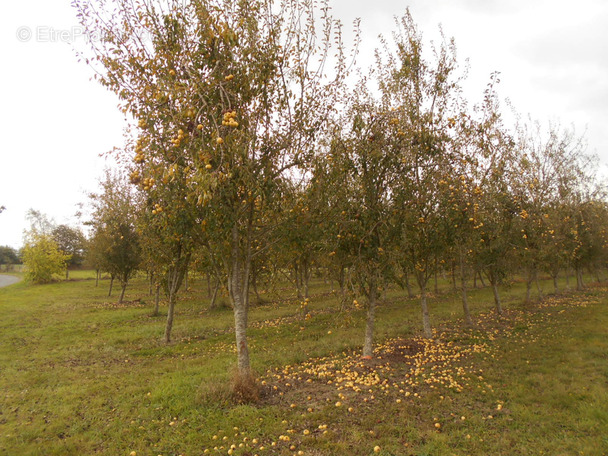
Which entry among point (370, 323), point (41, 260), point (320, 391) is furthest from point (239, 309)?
point (41, 260)

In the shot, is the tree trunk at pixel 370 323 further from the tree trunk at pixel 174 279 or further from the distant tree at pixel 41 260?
the distant tree at pixel 41 260

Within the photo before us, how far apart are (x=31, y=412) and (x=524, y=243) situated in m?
20.2

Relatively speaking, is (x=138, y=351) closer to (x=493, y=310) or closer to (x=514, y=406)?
(x=514, y=406)

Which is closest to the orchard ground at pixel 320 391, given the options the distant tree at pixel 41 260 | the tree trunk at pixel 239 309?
the tree trunk at pixel 239 309

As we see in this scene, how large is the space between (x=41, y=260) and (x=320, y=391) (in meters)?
47.4

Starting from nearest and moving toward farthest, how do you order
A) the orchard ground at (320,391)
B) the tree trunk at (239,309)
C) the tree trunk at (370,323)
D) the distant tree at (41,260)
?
the orchard ground at (320,391) < the tree trunk at (239,309) < the tree trunk at (370,323) < the distant tree at (41,260)

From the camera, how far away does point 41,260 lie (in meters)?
42.0

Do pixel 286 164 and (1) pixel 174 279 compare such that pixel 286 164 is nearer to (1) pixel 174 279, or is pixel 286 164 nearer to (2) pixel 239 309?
(2) pixel 239 309

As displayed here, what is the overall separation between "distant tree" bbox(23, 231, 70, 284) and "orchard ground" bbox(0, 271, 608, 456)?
32.3m

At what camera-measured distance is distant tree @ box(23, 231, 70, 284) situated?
4191 cm

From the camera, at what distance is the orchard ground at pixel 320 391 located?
5.80m

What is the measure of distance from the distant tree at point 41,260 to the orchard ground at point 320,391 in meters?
32.3

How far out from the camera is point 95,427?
674 cm

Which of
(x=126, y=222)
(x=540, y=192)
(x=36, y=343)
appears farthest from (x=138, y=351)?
(x=540, y=192)
